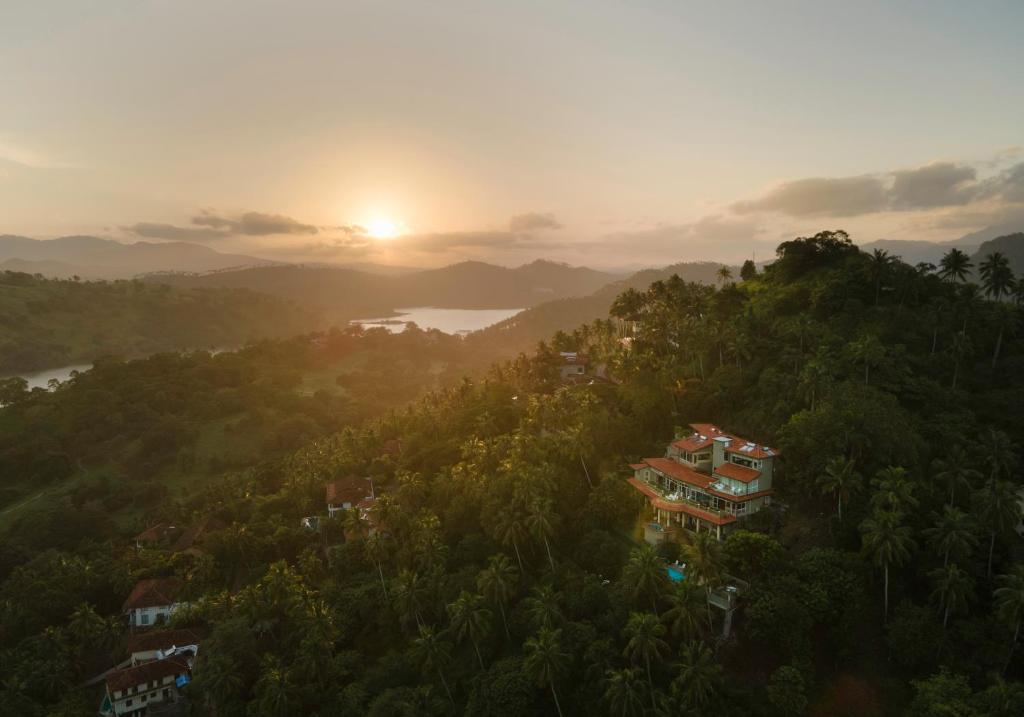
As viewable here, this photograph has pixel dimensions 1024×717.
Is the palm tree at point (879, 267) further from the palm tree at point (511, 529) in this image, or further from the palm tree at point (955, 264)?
the palm tree at point (511, 529)

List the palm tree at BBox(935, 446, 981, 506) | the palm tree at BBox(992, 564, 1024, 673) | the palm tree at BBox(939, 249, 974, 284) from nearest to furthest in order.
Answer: the palm tree at BBox(992, 564, 1024, 673) → the palm tree at BBox(935, 446, 981, 506) → the palm tree at BBox(939, 249, 974, 284)

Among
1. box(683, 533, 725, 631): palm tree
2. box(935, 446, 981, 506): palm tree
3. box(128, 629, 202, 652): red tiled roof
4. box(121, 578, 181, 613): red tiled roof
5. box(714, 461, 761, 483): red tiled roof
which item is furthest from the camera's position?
box(121, 578, 181, 613): red tiled roof

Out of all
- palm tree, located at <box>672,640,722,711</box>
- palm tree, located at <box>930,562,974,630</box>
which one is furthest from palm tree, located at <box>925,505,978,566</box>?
palm tree, located at <box>672,640,722,711</box>

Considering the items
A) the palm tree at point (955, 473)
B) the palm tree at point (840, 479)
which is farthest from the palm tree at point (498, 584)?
the palm tree at point (955, 473)

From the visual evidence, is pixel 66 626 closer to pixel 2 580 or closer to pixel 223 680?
pixel 2 580

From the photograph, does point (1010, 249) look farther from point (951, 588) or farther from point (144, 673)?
point (144, 673)

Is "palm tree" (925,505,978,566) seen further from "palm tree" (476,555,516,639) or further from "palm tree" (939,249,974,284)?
"palm tree" (939,249,974,284)

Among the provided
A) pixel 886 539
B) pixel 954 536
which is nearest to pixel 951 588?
pixel 954 536
